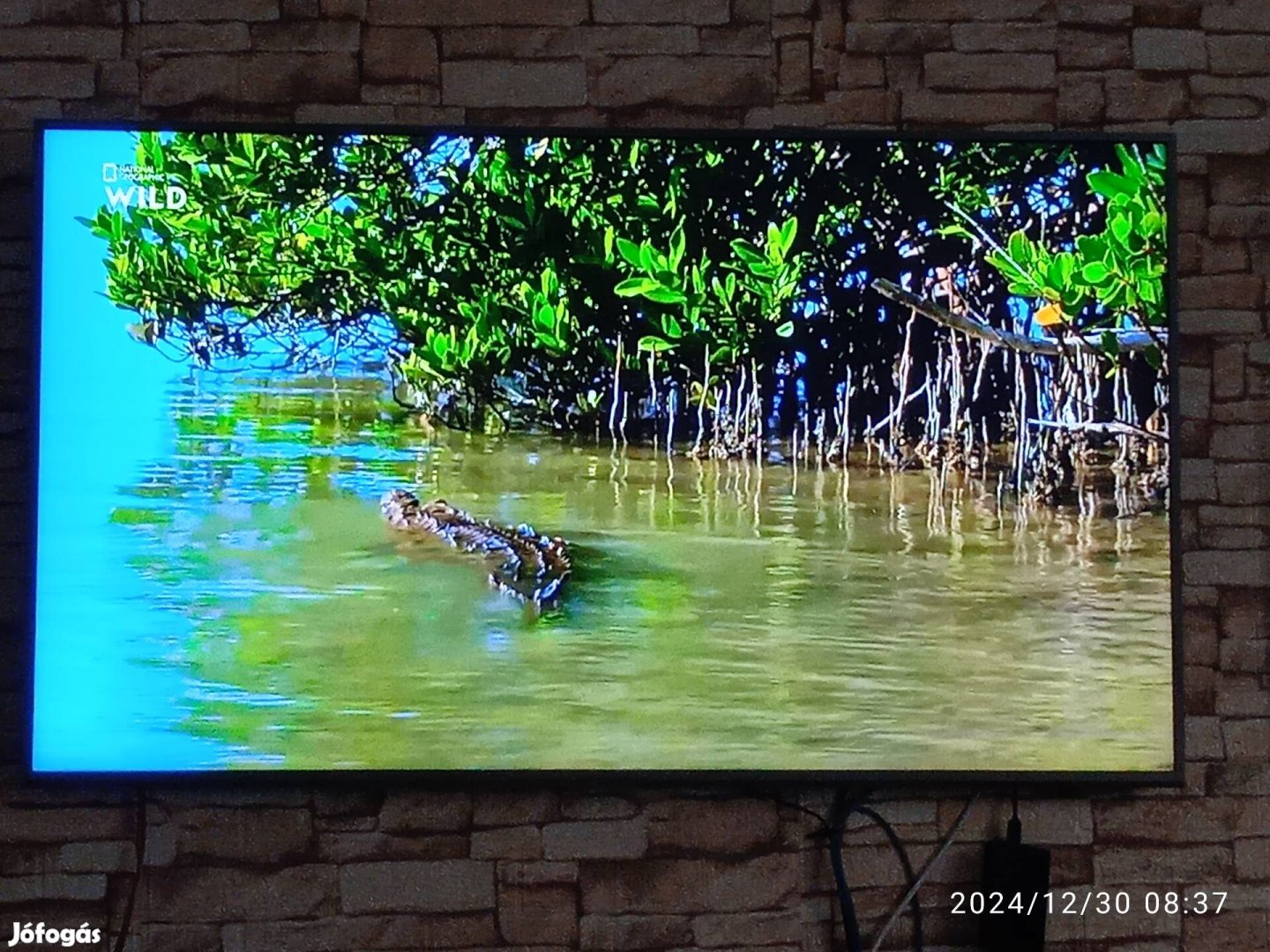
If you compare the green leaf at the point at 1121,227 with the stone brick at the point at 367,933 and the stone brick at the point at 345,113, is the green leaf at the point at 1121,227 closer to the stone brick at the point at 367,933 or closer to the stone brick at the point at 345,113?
the stone brick at the point at 345,113

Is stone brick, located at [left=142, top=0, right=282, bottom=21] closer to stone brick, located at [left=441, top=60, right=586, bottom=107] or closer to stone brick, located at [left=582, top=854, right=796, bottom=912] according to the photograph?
stone brick, located at [left=441, top=60, right=586, bottom=107]

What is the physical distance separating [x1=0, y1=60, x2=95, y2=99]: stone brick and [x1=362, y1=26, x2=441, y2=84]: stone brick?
1.21 ft

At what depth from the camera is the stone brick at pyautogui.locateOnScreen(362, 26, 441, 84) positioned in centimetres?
165

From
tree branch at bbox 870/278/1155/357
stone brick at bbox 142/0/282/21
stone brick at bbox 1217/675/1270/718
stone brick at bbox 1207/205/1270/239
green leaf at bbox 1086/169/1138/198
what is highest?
stone brick at bbox 142/0/282/21

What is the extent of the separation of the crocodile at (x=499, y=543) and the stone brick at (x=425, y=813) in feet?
0.93

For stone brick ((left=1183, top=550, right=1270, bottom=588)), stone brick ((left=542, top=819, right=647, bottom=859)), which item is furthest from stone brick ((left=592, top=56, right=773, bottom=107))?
stone brick ((left=542, top=819, right=647, bottom=859))

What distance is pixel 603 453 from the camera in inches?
62.0

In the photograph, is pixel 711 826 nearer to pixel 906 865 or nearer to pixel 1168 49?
pixel 906 865

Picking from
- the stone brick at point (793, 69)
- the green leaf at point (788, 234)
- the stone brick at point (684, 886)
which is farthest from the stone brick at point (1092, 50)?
the stone brick at point (684, 886)

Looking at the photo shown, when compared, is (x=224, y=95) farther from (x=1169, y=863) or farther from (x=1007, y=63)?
(x=1169, y=863)

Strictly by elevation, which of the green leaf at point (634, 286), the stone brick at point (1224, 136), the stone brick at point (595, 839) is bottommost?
the stone brick at point (595, 839)

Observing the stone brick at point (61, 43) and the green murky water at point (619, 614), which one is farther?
the stone brick at point (61, 43)

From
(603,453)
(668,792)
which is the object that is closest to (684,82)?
(603,453)

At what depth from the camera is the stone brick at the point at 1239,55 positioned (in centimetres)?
168
